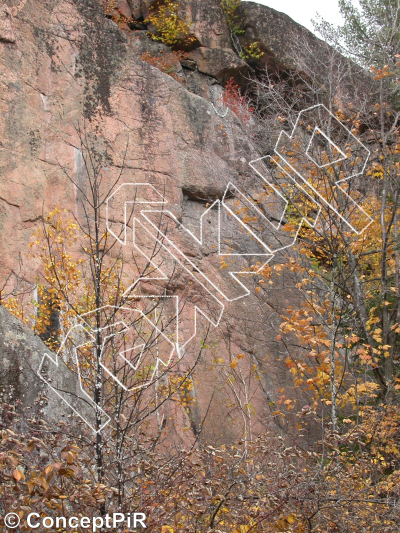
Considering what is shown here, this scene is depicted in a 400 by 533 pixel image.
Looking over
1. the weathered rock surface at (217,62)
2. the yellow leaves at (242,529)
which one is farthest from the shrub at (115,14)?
the yellow leaves at (242,529)

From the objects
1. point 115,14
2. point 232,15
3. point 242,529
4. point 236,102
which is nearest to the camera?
point 242,529

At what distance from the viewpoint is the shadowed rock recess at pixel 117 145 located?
8367 millimetres

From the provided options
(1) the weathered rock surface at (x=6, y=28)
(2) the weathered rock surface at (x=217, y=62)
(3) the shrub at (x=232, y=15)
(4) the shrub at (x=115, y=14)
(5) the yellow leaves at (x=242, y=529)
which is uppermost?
(3) the shrub at (x=232, y=15)

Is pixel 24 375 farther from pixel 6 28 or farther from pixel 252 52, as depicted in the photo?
pixel 252 52

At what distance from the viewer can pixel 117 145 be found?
31.0ft

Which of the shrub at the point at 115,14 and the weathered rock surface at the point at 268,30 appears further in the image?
the weathered rock surface at the point at 268,30

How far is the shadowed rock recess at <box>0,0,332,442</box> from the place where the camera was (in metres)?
8.37

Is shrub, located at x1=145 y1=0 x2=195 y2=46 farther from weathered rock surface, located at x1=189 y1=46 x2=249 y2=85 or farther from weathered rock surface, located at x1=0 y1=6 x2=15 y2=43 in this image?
weathered rock surface, located at x1=0 y1=6 x2=15 y2=43

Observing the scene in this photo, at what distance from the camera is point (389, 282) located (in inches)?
321

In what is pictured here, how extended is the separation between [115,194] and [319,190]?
130 inches
